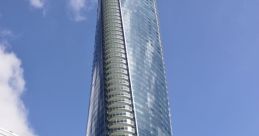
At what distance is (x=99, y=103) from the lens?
180625 millimetres

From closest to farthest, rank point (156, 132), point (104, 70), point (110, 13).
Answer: point (156, 132) → point (104, 70) → point (110, 13)

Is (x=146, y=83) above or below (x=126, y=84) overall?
above

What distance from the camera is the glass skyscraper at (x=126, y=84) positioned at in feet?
565

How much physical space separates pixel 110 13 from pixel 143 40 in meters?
14.6

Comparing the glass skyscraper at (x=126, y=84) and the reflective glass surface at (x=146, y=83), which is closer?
the glass skyscraper at (x=126, y=84)

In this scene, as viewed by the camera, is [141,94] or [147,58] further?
[147,58]

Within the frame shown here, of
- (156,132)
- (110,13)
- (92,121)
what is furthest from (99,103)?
(110,13)

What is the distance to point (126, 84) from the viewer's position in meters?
177

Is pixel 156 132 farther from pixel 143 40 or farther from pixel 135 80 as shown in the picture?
pixel 143 40

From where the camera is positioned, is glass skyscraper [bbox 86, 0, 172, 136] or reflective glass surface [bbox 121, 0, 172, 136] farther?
reflective glass surface [bbox 121, 0, 172, 136]

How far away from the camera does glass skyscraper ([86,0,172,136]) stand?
172250mm

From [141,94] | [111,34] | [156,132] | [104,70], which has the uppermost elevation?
[111,34]

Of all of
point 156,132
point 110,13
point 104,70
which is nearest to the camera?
point 156,132

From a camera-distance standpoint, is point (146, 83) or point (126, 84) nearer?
point (126, 84)
